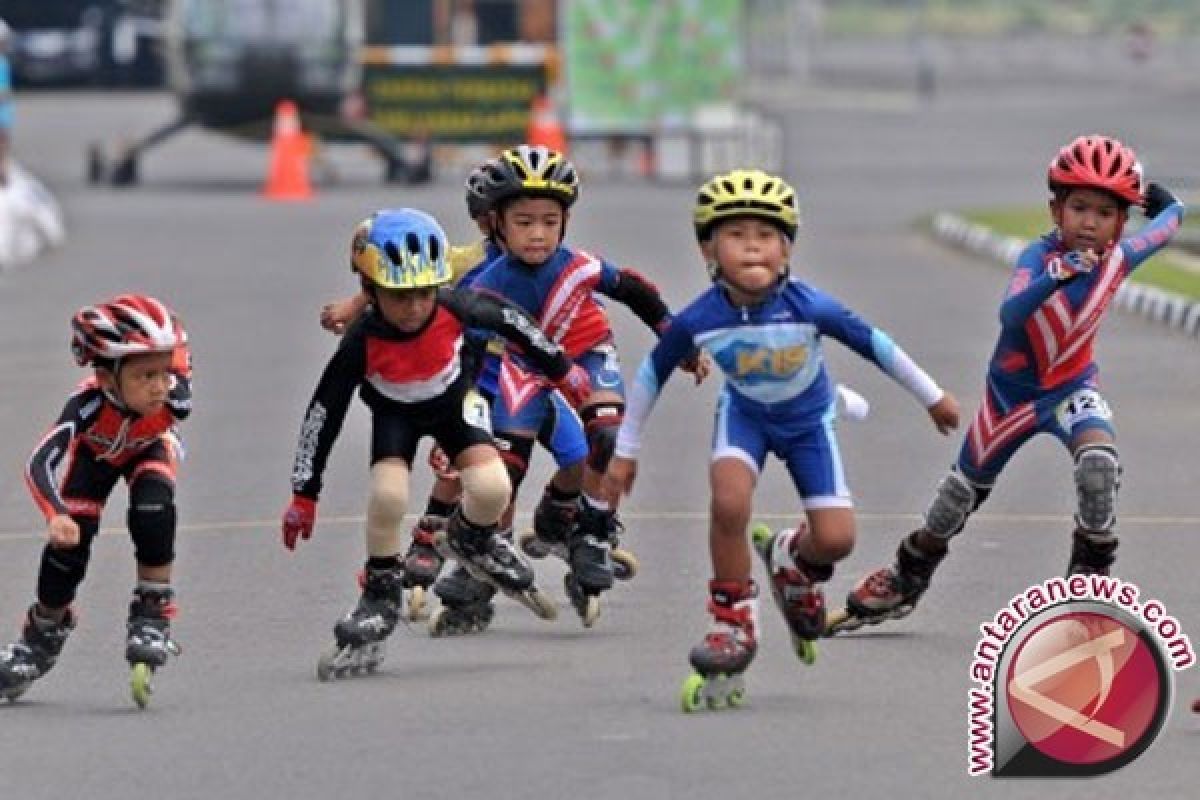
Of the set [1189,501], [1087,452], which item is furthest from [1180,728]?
[1189,501]

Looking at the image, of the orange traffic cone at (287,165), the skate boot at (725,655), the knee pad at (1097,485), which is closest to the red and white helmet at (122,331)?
the skate boot at (725,655)

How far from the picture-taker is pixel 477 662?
36.0ft

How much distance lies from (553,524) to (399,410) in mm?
1407

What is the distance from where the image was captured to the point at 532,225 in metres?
11.8

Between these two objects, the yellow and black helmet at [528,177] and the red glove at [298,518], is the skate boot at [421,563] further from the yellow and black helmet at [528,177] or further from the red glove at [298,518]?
the yellow and black helmet at [528,177]

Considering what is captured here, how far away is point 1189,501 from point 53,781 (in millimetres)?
6493

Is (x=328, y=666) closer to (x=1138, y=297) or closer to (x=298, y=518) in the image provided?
(x=298, y=518)

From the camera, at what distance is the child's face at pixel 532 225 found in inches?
465

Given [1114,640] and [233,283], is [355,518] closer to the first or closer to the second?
[1114,640]

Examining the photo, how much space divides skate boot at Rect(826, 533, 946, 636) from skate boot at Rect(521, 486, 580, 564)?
114 cm

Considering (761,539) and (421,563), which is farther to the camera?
(421,563)

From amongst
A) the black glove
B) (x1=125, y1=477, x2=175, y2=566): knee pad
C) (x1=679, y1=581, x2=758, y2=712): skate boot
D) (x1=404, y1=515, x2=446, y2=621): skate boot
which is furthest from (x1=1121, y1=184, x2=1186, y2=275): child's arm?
(x1=125, y1=477, x2=175, y2=566): knee pad

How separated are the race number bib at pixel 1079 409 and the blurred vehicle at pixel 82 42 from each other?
5480 cm

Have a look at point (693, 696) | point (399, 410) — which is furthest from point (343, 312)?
point (693, 696)
